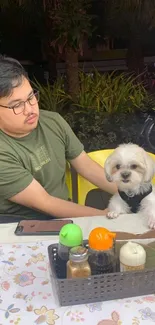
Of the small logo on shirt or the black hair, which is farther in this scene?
the small logo on shirt

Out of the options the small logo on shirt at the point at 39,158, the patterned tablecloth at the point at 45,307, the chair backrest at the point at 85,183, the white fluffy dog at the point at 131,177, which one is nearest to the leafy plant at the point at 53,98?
the chair backrest at the point at 85,183

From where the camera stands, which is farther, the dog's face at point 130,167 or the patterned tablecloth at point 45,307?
the dog's face at point 130,167

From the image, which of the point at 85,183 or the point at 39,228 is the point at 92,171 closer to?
the point at 85,183

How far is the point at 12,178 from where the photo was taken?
1867 mm

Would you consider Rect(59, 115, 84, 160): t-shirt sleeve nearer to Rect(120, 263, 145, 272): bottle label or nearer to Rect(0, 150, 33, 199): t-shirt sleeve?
Rect(0, 150, 33, 199): t-shirt sleeve

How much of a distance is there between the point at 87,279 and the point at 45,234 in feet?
1.57

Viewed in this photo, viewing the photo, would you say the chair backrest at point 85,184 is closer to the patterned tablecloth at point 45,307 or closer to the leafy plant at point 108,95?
the patterned tablecloth at point 45,307

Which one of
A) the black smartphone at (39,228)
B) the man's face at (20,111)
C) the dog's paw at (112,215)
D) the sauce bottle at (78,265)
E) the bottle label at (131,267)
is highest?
the man's face at (20,111)

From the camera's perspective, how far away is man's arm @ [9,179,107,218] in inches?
74.3

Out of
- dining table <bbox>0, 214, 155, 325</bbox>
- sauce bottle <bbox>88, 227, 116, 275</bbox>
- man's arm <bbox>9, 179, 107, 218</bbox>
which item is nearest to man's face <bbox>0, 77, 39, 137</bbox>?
man's arm <bbox>9, 179, 107, 218</bbox>

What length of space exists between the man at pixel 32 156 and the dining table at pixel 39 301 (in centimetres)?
40

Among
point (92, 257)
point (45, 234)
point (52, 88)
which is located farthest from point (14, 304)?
point (52, 88)

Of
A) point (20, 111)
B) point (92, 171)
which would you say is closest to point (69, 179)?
point (92, 171)

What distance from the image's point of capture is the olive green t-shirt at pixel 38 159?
6.19ft
